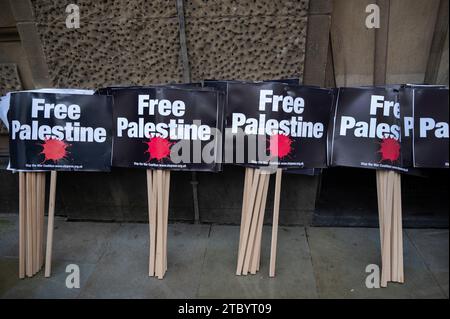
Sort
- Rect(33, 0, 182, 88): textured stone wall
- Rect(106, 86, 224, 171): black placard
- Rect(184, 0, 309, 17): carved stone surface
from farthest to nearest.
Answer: Rect(33, 0, 182, 88): textured stone wall
Rect(184, 0, 309, 17): carved stone surface
Rect(106, 86, 224, 171): black placard

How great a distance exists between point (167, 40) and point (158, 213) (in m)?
1.70

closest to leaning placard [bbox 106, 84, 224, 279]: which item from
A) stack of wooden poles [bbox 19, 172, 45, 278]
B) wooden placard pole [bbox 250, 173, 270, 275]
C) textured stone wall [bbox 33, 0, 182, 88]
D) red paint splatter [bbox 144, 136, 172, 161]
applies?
red paint splatter [bbox 144, 136, 172, 161]

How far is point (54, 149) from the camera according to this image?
2939 millimetres

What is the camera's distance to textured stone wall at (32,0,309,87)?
3.29 meters

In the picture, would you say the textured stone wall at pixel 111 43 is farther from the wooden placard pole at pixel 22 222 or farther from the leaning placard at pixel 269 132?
the wooden placard pole at pixel 22 222

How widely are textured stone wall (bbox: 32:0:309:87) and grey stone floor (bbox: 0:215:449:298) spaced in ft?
5.48

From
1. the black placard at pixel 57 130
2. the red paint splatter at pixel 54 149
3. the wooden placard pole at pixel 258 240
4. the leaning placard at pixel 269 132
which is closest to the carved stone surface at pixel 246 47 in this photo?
the leaning placard at pixel 269 132

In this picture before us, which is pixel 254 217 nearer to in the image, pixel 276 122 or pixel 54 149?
pixel 276 122

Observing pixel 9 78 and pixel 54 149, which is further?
pixel 9 78

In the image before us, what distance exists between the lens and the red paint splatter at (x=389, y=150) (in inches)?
112

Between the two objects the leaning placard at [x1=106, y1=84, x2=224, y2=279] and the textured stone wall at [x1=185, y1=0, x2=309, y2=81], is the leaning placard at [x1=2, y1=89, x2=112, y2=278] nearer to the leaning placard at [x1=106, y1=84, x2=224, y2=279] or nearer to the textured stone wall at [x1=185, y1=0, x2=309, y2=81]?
the leaning placard at [x1=106, y1=84, x2=224, y2=279]

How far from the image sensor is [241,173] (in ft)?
12.4

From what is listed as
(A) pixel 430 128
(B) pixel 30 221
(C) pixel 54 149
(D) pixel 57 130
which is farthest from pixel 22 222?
(A) pixel 430 128
